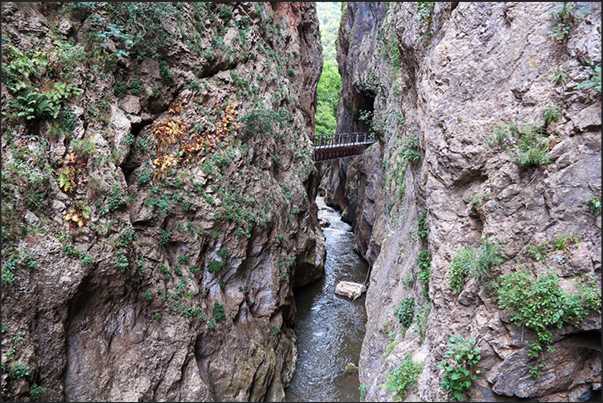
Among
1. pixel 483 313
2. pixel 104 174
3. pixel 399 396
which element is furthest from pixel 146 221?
pixel 483 313

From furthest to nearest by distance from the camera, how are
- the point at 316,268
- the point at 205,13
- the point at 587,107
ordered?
the point at 316,268 < the point at 205,13 < the point at 587,107

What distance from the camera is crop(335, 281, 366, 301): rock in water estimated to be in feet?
53.7

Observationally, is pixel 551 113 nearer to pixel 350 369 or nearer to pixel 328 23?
pixel 350 369

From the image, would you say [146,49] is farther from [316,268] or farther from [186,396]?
[316,268]

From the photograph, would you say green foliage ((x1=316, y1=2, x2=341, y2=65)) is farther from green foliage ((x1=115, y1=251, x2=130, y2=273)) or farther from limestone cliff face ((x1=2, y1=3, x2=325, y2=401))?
green foliage ((x1=115, y1=251, x2=130, y2=273))

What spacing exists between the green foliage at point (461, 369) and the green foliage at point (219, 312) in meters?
7.01

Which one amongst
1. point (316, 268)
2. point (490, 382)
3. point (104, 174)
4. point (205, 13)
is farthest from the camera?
point (316, 268)

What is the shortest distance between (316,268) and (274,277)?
17.9ft

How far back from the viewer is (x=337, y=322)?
14.5 meters

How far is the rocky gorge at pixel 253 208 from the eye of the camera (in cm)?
475

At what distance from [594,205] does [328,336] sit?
37.1 ft

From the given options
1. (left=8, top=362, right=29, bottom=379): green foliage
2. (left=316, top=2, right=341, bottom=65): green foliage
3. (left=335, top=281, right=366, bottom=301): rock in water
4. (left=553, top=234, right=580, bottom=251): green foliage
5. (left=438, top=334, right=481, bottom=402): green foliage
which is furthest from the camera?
(left=316, top=2, right=341, bottom=65): green foliage

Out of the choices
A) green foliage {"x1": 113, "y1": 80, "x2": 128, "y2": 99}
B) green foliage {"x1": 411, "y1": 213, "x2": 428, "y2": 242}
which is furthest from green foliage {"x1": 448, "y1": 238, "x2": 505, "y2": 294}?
green foliage {"x1": 113, "y1": 80, "x2": 128, "y2": 99}

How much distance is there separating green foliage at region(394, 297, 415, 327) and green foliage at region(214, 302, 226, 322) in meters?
5.56
